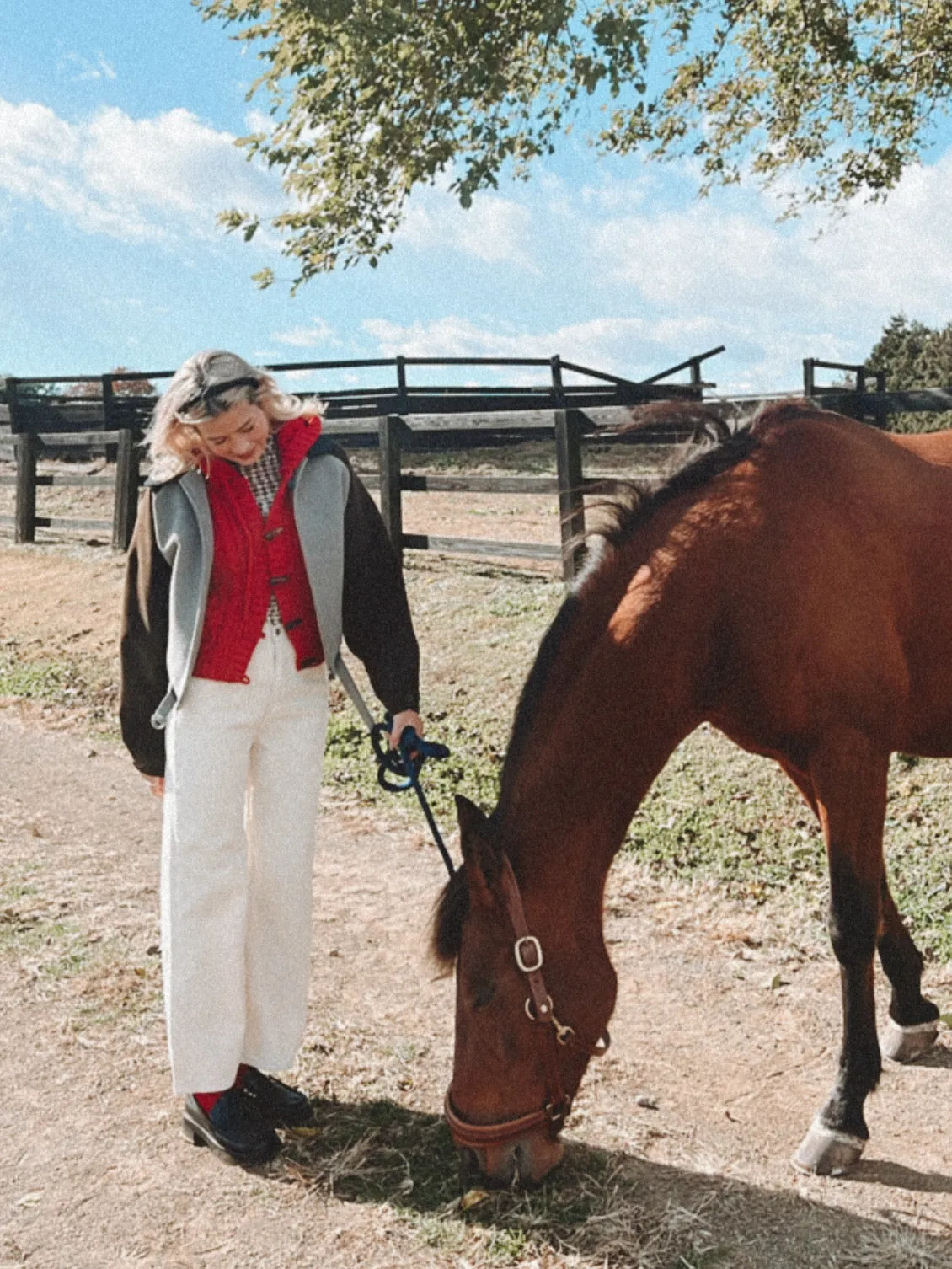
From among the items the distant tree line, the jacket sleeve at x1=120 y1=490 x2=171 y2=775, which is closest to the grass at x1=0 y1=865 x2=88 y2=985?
the jacket sleeve at x1=120 y1=490 x2=171 y2=775

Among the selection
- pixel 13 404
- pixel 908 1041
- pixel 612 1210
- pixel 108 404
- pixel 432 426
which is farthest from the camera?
pixel 13 404

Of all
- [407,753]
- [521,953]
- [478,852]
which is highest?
[407,753]

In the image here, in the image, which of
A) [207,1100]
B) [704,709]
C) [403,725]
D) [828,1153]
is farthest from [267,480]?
[828,1153]

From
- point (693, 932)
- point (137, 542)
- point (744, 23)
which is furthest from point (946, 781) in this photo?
point (744, 23)

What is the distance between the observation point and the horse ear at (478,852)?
8.17ft

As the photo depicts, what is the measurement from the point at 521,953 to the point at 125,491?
415 inches

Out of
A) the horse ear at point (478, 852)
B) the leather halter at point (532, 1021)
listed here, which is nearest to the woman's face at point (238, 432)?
the horse ear at point (478, 852)

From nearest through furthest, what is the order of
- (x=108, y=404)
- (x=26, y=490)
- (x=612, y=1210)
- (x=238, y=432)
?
(x=612, y=1210) → (x=238, y=432) → (x=26, y=490) → (x=108, y=404)

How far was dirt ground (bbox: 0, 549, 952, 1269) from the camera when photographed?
102 inches

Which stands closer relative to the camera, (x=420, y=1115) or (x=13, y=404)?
(x=420, y=1115)

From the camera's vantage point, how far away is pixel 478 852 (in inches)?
98.5

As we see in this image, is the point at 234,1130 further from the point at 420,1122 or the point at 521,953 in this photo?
the point at 521,953

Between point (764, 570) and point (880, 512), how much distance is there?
1.49 feet

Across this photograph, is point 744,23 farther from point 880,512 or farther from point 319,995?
point 319,995
